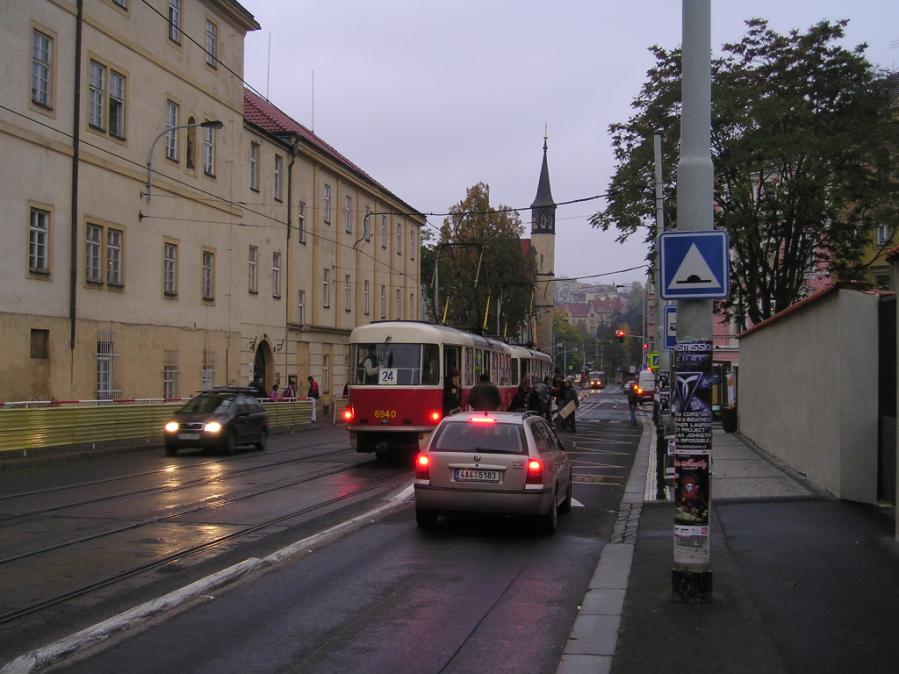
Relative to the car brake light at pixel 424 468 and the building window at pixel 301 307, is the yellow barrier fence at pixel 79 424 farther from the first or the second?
the building window at pixel 301 307

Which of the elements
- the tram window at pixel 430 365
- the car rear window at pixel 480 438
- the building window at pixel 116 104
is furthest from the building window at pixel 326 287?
the car rear window at pixel 480 438

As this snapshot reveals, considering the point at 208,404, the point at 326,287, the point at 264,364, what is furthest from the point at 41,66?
the point at 326,287

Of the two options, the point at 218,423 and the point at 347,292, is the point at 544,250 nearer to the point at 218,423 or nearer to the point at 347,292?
the point at 347,292

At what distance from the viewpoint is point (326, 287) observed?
47.0m

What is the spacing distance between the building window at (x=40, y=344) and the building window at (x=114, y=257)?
328 centimetres

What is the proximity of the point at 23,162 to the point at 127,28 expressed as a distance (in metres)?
6.78

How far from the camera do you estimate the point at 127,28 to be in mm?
29500

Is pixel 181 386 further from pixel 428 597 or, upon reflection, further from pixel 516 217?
pixel 516 217

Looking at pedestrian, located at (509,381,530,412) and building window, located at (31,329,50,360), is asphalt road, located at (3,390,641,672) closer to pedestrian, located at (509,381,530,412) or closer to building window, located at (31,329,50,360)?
pedestrian, located at (509,381,530,412)

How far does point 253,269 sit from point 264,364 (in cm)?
419

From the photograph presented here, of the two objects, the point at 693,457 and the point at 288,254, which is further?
the point at 288,254

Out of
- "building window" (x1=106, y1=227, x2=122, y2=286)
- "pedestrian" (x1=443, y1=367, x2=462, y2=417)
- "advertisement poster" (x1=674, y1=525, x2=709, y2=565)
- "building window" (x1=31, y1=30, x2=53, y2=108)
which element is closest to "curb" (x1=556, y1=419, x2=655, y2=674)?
"advertisement poster" (x1=674, y1=525, x2=709, y2=565)

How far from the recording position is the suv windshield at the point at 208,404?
2371 centimetres

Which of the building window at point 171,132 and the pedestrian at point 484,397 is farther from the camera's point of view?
the building window at point 171,132
